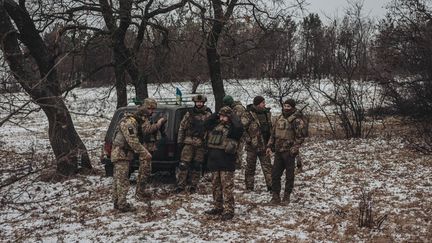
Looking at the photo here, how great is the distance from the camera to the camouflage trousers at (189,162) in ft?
29.3

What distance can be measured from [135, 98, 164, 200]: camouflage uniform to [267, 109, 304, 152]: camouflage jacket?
2138 millimetres

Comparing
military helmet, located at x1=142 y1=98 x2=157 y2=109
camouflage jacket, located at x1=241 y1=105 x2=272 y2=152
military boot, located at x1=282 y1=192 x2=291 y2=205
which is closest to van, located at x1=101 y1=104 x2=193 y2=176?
military helmet, located at x1=142 y1=98 x2=157 y2=109

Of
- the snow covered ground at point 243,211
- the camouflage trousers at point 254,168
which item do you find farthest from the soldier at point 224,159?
Answer: the camouflage trousers at point 254,168

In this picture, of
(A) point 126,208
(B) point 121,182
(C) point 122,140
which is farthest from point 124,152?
(A) point 126,208

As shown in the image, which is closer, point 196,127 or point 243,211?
point 243,211

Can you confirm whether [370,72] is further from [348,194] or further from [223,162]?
[223,162]

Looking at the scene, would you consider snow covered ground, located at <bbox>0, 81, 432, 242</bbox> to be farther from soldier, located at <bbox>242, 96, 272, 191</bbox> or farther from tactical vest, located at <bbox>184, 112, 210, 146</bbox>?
tactical vest, located at <bbox>184, 112, 210, 146</bbox>

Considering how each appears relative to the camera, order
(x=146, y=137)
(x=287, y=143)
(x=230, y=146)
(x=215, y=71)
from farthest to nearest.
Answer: (x=215, y=71), (x=146, y=137), (x=287, y=143), (x=230, y=146)

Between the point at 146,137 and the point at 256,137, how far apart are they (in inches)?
83.5

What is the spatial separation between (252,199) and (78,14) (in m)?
7.67

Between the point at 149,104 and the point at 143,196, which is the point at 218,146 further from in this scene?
the point at 143,196

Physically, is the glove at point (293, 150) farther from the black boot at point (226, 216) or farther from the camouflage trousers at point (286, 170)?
the black boot at point (226, 216)

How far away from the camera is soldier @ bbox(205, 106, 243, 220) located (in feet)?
24.6

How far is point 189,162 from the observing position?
29.5 feet
